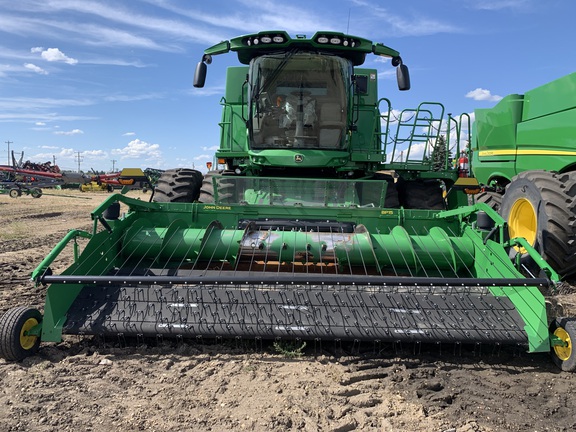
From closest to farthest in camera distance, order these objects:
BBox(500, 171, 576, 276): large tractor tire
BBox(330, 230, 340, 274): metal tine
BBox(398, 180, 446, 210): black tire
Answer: BBox(330, 230, 340, 274): metal tine → BBox(500, 171, 576, 276): large tractor tire → BBox(398, 180, 446, 210): black tire

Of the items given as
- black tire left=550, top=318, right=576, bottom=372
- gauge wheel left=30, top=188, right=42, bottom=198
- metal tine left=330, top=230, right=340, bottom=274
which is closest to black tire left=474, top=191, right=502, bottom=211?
metal tine left=330, top=230, right=340, bottom=274

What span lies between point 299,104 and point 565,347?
3.85 metres

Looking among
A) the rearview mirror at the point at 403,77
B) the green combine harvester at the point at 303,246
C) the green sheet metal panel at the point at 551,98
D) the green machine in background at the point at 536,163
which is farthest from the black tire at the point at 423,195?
the green sheet metal panel at the point at 551,98

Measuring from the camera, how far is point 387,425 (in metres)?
2.23

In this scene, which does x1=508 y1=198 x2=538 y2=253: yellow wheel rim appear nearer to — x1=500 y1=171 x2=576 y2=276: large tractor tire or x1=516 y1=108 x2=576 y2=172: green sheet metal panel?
x1=500 y1=171 x2=576 y2=276: large tractor tire

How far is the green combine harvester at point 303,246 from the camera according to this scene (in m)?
3.01

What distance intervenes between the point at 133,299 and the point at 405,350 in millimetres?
2030

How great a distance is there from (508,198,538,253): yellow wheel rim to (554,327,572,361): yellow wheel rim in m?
2.46

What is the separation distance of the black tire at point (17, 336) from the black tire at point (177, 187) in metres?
2.71

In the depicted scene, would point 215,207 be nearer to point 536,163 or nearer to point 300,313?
point 300,313

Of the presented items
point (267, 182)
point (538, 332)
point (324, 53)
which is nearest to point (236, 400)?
point (538, 332)

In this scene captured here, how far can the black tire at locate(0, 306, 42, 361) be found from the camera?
9.23 feet

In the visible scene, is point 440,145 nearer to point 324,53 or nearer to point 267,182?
point 324,53

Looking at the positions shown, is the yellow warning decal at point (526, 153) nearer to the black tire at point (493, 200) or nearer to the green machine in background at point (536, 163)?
the green machine in background at point (536, 163)
